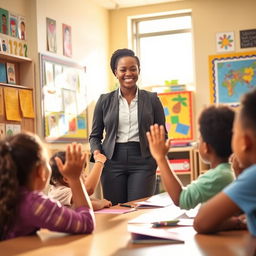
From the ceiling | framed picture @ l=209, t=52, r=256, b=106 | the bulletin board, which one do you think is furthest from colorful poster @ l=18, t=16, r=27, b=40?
framed picture @ l=209, t=52, r=256, b=106

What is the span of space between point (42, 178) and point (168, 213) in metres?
0.55

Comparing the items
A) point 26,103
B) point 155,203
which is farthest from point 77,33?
point 155,203

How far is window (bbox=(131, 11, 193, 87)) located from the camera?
6027 millimetres

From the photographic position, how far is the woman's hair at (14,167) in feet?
3.70

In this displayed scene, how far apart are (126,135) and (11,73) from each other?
2123 mm

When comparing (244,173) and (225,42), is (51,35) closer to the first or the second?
(225,42)

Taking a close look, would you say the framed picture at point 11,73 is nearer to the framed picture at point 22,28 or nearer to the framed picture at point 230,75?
the framed picture at point 22,28

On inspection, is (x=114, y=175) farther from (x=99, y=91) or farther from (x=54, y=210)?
(x=99, y=91)

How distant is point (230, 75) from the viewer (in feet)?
18.6

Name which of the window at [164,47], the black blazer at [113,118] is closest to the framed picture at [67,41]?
the window at [164,47]

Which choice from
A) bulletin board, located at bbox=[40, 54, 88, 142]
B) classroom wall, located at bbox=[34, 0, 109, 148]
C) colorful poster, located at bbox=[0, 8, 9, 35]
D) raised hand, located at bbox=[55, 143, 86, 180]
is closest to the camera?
raised hand, located at bbox=[55, 143, 86, 180]

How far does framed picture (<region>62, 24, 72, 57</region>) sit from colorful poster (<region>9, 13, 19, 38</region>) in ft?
2.48

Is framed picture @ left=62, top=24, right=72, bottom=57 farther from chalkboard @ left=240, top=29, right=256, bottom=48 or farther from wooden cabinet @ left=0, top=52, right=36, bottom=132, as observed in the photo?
chalkboard @ left=240, top=29, right=256, bottom=48

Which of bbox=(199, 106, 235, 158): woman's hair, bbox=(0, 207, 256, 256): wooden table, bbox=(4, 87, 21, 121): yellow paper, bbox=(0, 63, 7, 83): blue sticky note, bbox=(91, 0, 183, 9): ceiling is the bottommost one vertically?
bbox=(0, 207, 256, 256): wooden table
